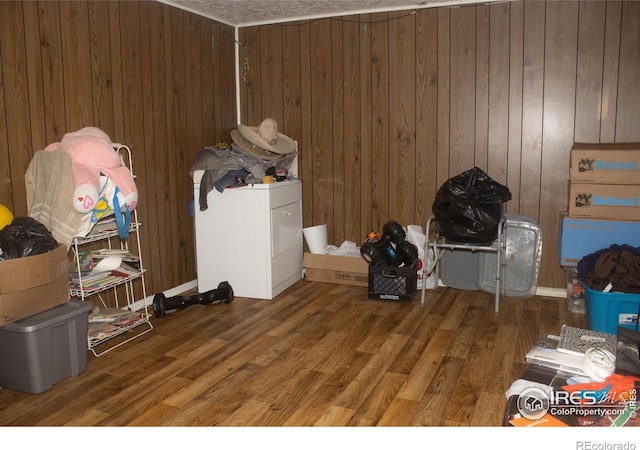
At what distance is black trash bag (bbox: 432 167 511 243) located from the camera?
11.7 feet

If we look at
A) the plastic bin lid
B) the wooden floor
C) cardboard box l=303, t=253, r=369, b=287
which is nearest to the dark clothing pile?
the wooden floor

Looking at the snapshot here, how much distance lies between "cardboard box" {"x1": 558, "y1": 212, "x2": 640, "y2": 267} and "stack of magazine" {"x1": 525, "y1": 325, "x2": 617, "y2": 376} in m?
1.19

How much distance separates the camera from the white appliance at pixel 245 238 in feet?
13.0

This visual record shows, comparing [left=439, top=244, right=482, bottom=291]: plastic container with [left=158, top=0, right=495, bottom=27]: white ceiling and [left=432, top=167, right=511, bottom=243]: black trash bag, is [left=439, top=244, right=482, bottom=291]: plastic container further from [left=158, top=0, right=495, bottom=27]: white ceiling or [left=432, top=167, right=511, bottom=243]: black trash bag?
[left=158, top=0, right=495, bottom=27]: white ceiling

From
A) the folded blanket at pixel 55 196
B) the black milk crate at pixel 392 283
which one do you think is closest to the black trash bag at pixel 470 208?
the black milk crate at pixel 392 283

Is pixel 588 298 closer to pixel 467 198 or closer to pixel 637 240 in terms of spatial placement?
pixel 637 240

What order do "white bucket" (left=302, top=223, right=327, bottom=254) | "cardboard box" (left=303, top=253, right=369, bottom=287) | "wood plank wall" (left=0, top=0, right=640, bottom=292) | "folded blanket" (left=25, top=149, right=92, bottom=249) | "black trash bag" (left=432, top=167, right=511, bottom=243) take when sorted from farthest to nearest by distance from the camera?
"white bucket" (left=302, top=223, right=327, bottom=254) < "cardboard box" (left=303, top=253, right=369, bottom=287) < "black trash bag" (left=432, top=167, right=511, bottom=243) < "wood plank wall" (left=0, top=0, right=640, bottom=292) < "folded blanket" (left=25, top=149, right=92, bottom=249)

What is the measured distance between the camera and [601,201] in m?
3.54

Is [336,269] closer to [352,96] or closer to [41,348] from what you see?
[352,96]

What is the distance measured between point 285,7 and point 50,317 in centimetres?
284

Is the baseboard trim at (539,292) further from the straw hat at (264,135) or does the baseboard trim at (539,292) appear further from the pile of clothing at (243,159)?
the straw hat at (264,135)

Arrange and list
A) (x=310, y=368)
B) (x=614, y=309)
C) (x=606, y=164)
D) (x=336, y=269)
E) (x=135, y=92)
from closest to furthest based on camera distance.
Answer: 1. (x=310, y=368)
2. (x=614, y=309)
3. (x=606, y=164)
4. (x=135, y=92)
5. (x=336, y=269)

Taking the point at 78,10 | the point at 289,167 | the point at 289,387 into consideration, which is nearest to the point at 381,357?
the point at 289,387

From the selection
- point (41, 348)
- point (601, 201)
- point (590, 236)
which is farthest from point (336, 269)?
point (41, 348)
